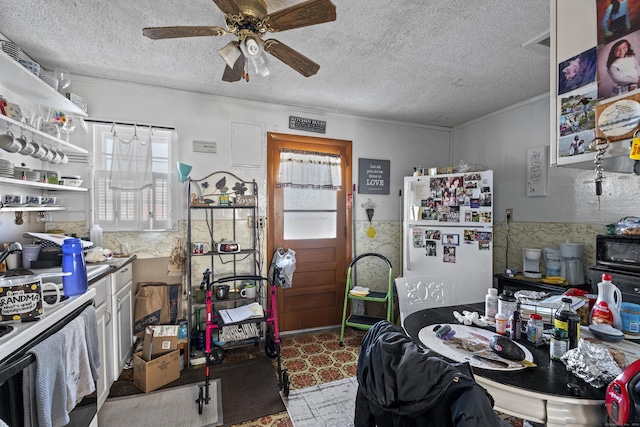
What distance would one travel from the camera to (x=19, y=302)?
114 centimetres

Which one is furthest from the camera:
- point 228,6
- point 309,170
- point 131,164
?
point 309,170

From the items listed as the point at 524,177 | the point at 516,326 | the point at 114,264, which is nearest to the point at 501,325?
the point at 516,326

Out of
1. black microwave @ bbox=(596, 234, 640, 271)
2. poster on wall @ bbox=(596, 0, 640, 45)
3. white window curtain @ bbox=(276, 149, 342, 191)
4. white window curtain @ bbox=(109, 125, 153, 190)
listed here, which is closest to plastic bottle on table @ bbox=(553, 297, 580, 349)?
poster on wall @ bbox=(596, 0, 640, 45)

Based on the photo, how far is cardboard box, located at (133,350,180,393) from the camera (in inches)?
87.6

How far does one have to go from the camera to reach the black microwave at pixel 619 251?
1.97 meters

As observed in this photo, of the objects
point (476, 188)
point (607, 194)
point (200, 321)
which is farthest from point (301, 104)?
point (607, 194)

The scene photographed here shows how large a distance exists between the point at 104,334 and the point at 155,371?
0.54 meters

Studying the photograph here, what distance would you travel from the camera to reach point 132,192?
108 inches

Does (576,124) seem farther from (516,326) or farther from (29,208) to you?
(29,208)

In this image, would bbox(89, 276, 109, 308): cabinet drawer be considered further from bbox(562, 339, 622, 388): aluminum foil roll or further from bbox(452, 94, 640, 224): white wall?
bbox(452, 94, 640, 224): white wall

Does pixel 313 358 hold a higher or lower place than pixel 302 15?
lower

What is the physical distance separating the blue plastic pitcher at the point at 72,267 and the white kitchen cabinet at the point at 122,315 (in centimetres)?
62

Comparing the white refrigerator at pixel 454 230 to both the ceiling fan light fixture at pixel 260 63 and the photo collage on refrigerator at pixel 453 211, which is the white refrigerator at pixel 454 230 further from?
the ceiling fan light fixture at pixel 260 63

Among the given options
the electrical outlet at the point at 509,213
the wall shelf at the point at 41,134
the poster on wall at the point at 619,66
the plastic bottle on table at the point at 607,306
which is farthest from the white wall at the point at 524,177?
the wall shelf at the point at 41,134
